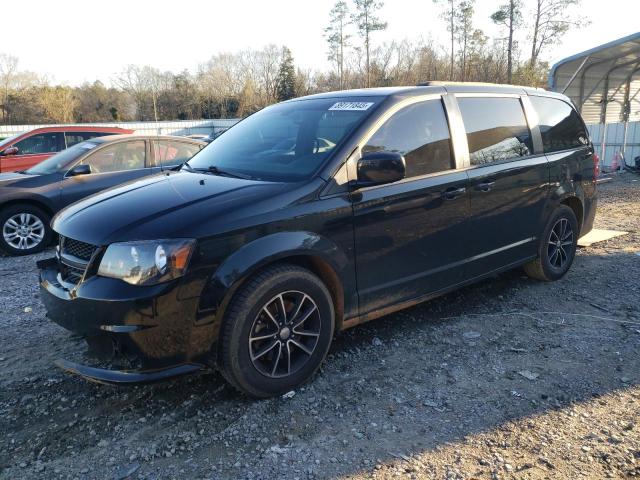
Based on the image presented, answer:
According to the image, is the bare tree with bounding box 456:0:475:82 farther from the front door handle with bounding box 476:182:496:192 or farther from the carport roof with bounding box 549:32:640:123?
the front door handle with bounding box 476:182:496:192

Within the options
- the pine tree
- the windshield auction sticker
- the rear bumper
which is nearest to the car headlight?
the windshield auction sticker

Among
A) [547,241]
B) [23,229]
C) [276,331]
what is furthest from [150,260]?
[23,229]

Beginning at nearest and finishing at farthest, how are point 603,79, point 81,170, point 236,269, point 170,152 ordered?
1. point 236,269
2. point 81,170
3. point 170,152
4. point 603,79

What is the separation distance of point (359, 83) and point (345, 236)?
4579 centimetres

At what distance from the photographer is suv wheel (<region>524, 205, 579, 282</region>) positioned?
504 centimetres

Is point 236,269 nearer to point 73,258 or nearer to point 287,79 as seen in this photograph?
point 73,258

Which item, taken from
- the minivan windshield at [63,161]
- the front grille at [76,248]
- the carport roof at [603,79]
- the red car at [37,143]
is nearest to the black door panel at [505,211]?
the front grille at [76,248]

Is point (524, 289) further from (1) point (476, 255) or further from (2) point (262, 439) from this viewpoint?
(2) point (262, 439)

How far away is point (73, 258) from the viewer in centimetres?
303

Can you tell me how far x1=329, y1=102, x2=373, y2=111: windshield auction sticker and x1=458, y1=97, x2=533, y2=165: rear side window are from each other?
0.93 meters

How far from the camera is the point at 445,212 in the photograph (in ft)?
12.8

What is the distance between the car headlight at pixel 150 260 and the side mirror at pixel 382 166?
1203mm

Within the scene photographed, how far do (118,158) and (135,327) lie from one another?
5715mm

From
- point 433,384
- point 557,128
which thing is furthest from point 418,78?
point 433,384
